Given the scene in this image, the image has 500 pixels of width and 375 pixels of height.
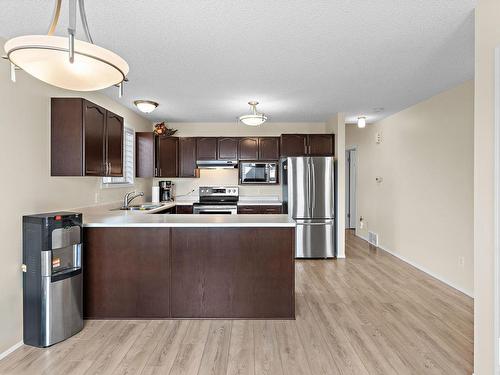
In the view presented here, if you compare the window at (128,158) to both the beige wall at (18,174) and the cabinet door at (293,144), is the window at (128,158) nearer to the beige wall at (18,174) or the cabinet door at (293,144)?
the beige wall at (18,174)

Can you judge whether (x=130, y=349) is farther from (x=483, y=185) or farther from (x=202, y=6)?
(x=483, y=185)

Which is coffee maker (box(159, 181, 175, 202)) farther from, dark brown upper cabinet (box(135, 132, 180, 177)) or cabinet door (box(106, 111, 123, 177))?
cabinet door (box(106, 111, 123, 177))

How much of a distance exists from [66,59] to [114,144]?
271 cm

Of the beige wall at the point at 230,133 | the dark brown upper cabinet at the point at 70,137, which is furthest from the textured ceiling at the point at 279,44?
the beige wall at the point at 230,133

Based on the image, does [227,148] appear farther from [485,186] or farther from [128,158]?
[485,186]

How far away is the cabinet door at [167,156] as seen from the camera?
6137 mm

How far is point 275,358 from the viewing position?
244 cm

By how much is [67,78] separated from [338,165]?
4832mm

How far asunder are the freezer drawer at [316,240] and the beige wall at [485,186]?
11.0ft

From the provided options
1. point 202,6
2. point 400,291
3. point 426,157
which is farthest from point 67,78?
point 426,157

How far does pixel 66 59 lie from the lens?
52.1 inches

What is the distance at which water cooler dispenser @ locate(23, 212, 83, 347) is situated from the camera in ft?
8.52

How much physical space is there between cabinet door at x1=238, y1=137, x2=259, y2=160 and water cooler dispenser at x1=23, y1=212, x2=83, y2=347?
3781 mm

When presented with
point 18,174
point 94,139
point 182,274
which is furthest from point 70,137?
point 182,274
